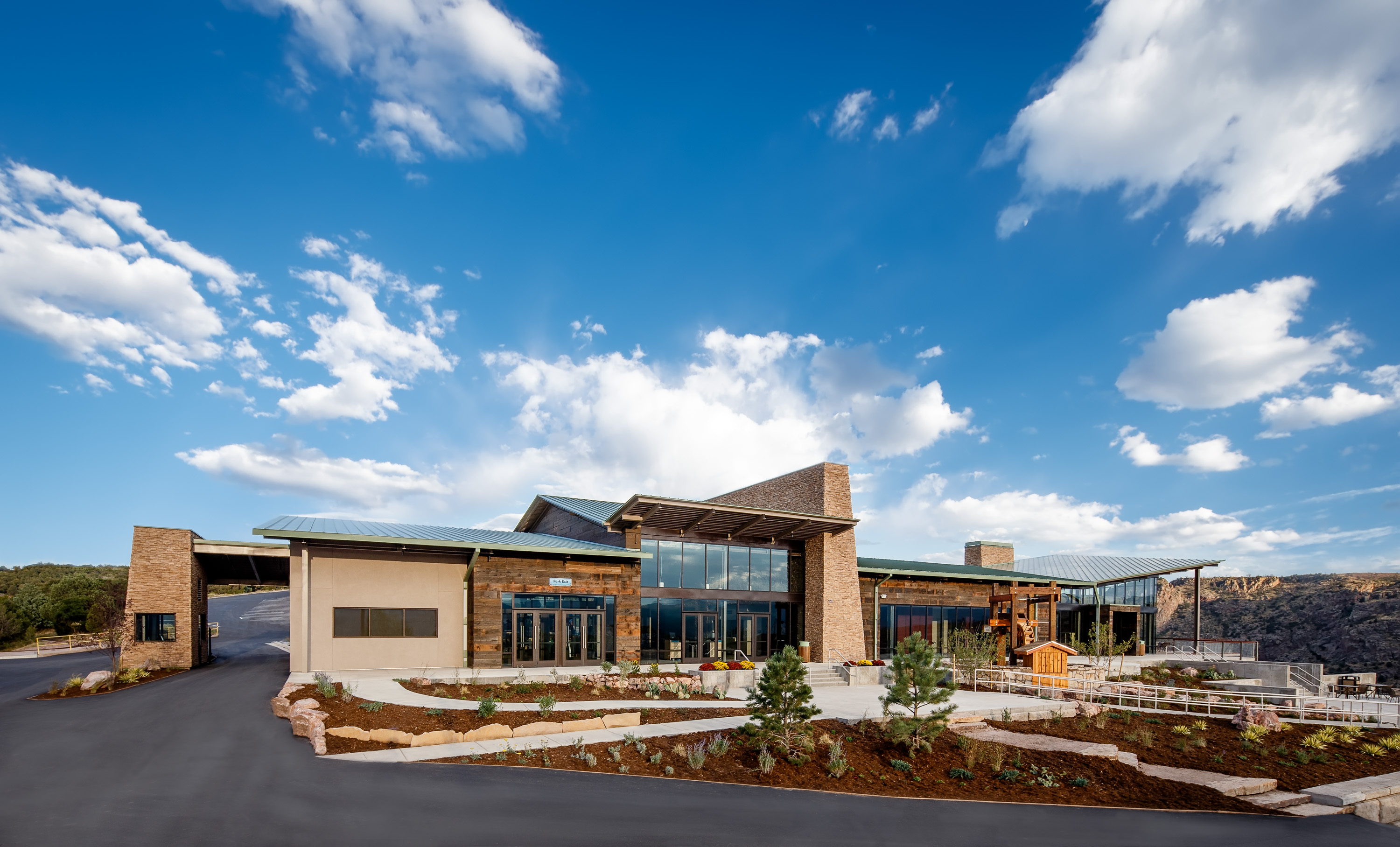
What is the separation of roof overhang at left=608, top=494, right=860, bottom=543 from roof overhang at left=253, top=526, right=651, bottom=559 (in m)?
1.35

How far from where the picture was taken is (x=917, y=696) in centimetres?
1369

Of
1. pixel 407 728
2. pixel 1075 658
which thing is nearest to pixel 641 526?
pixel 407 728

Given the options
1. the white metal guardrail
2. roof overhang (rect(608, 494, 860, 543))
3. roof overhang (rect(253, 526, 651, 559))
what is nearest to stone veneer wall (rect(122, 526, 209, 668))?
roof overhang (rect(253, 526, 651, 559))

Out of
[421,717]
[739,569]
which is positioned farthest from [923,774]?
[739,569]

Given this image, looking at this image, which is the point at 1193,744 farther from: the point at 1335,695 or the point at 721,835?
the point at 1335,695

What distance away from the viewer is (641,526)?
86.5 ft

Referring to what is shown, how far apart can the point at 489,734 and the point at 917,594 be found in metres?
24.5

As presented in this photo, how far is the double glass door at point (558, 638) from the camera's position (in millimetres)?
23125

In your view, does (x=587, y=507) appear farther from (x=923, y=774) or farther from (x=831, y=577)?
(x=923, y=774)

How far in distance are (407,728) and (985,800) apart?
10087 mm

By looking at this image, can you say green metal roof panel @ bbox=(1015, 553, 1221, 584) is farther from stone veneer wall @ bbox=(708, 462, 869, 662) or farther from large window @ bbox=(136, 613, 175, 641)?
large window @ bbox=(136, 613, 175, 641)

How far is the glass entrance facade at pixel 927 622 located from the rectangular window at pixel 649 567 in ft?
37.3

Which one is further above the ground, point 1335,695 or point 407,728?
point 407,728

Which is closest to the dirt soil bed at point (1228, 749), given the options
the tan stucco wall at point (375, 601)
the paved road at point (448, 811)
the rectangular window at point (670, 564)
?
the paved road at point (448, 811)
